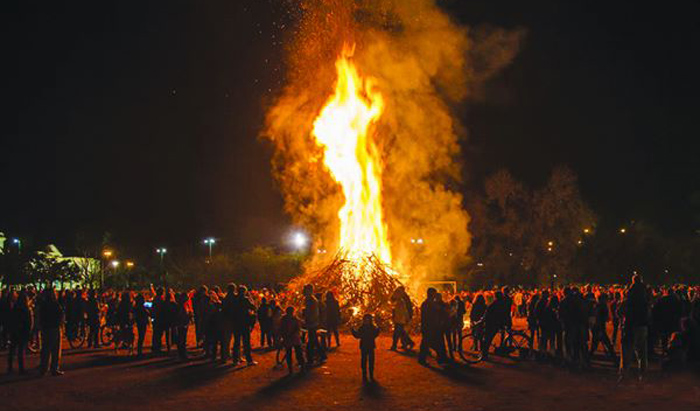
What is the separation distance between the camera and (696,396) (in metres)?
9.47

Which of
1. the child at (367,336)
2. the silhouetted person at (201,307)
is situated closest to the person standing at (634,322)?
the child at (367,336)

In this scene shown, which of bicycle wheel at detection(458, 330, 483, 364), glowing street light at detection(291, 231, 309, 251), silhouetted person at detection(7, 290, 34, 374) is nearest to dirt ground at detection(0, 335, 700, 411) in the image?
bicycle wheel at detection(458, 330, 483, 364)

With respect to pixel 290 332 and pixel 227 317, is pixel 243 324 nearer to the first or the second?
pixel 227 317

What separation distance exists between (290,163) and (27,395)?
78.8ft

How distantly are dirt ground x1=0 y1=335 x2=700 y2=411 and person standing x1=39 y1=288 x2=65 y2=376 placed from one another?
1.12 feet

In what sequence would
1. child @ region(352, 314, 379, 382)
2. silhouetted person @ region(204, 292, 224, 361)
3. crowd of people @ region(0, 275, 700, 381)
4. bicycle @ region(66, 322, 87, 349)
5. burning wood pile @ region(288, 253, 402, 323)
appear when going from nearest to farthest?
child @ region(352, 314, 379, 382) < crowd of people @ region(0, 275, 700, 381) < silhouetted person @ region(204, 292, 224, 361) < bicycle @ region(66, 322, 87, 349) < burning wood pile @ region(288, 253, 402, 323)

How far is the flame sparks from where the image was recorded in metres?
24.1

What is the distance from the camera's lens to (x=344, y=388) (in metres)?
10.6

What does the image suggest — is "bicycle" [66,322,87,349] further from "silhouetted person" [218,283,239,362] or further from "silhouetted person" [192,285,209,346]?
"silhouetted person" [218,283,239,362]

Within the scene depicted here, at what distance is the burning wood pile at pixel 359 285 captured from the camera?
2061 cm

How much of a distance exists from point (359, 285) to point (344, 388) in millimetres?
10383

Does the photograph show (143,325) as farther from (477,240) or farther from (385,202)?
(477,240)

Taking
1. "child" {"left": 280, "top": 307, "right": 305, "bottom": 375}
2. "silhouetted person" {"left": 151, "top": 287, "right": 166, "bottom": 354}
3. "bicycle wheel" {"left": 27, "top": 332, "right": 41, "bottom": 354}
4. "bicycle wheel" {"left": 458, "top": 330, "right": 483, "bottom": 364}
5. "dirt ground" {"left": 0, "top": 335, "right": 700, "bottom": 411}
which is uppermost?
"silhouetted person" {"left": 151, "top": 287, "right": 166, "bottom": 354}

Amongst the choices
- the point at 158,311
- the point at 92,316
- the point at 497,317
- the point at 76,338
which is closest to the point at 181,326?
the point at 158,311
